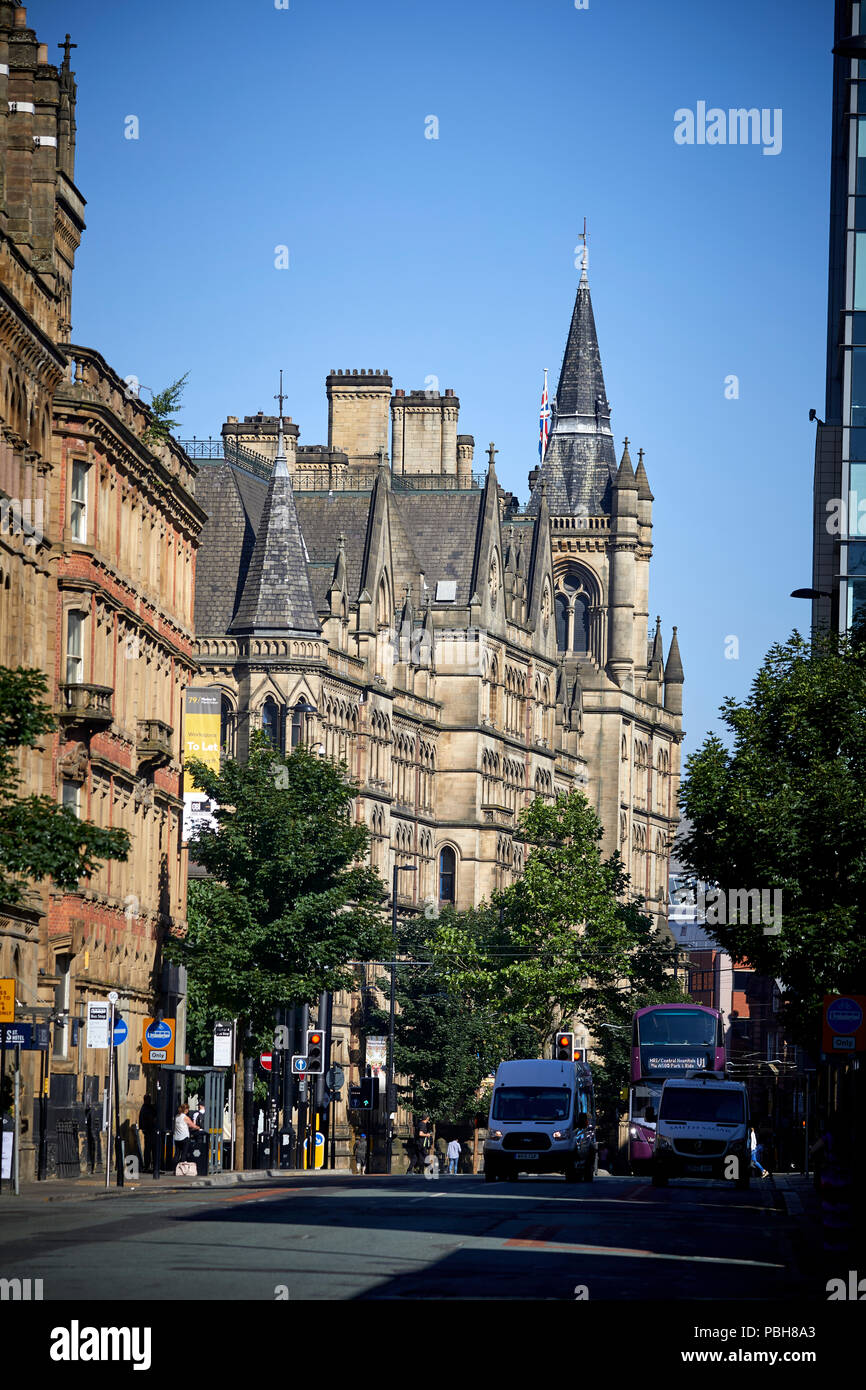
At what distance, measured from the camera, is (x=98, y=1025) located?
46.0m

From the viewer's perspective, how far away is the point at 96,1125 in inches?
2227

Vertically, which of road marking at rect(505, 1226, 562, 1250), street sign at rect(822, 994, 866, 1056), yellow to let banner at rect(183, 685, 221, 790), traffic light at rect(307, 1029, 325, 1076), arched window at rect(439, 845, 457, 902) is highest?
yellow to let banner at rect(183, 685, 221, 790)

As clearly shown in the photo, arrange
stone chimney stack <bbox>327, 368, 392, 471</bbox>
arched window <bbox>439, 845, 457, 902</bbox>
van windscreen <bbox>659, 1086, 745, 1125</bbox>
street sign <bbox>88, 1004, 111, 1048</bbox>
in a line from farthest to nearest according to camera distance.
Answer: stone chimney stack <bbox>327, 368, 392, 471</bbox> → arched window <bbox>439, 845, 457, 902</bbox> → van windscreen <bbox>659, 1086, 745, 1125</bbox> → street sign <bbox>88, 1004, 111, 1048</bbox>

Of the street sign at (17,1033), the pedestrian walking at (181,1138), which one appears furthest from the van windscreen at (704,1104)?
the street sign at (17,1033)

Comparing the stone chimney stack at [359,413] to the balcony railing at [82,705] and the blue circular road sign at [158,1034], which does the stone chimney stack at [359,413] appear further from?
the blue circular road sign at [158,1034]

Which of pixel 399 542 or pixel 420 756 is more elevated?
pixel 399 542

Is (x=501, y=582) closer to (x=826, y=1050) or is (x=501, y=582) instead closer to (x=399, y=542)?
(x=399, y=542)

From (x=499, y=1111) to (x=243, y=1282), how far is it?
120 feet

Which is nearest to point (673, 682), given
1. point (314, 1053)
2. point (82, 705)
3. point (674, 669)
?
point (674, 669)

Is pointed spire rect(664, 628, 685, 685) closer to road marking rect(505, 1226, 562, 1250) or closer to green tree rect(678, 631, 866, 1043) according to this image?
green tree rect(678, 631, 866, 1043)

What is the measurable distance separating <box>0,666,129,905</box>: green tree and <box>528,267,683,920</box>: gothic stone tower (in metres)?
120

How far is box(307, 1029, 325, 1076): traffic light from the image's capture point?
248 ft

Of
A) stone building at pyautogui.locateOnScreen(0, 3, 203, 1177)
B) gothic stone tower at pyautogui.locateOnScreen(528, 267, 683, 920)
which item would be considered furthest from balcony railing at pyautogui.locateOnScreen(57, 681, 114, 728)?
gothic stone tower at pyautogui.locateOnScreen(528, 267, 683, 920)

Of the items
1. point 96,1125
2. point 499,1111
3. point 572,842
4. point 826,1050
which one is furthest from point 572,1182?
point 572,842
